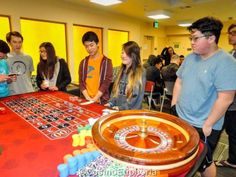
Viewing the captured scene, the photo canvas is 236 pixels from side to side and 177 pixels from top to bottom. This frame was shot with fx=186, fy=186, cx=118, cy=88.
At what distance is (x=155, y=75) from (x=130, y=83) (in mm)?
2500

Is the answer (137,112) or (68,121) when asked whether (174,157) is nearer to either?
(137,112)

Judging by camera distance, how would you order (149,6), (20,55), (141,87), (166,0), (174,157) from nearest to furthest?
1. (174,157)
2. (141,87)
3. (20,55)
4. (166,0)
5. (149,6)

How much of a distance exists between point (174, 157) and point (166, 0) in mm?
5460

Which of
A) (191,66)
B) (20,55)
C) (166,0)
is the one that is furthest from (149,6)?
(191,66)

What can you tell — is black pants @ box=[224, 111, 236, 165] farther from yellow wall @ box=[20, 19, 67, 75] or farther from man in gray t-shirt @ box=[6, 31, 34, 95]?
yellow wall @ box=[20, 19, 67, 75]

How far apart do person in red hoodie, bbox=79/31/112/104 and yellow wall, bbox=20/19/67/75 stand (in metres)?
3.19

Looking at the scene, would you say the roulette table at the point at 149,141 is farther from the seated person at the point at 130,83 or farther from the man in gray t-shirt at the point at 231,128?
the man in gray t-shirt at the point at 231,128

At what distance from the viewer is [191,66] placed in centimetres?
150

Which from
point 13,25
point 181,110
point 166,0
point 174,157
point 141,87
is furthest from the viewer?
point 166,0

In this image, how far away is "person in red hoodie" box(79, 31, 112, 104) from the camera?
2.14m

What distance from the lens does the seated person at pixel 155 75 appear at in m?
4.15

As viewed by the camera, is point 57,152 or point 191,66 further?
point 191,66

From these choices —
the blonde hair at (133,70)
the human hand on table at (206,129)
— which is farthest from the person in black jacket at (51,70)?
the human hand on table at (206,129)

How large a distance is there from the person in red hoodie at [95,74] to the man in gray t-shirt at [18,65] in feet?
2.90
